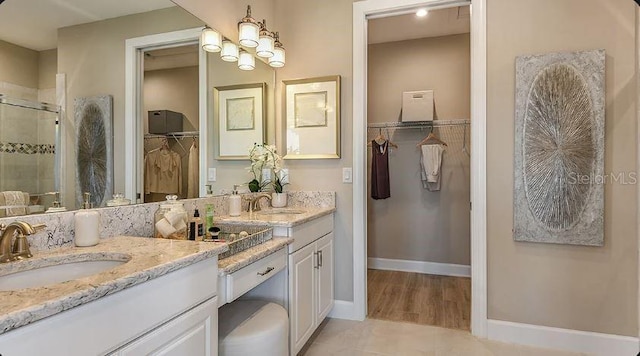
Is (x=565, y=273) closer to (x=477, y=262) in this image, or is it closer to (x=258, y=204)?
(x=477, y=262)

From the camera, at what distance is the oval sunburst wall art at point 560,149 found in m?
2.18

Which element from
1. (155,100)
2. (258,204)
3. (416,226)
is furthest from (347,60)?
(416,226)

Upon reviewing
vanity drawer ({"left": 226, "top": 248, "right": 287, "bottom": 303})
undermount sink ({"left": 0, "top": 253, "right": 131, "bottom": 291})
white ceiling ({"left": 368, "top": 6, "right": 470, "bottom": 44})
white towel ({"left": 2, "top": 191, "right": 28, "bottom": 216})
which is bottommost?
vanity drawer ({"left": 226, "top": 248, "right": 287, "bottom": 303})

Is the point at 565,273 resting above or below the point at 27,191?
below

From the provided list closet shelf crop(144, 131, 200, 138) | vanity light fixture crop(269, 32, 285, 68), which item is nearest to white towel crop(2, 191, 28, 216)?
closet shelf crop(144, 131, 200, 138)

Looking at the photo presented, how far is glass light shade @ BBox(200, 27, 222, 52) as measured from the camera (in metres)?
2.10

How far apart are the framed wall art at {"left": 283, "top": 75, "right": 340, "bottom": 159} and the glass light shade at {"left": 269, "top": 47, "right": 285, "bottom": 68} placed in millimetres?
166

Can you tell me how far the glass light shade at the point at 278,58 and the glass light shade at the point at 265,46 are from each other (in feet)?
0.36

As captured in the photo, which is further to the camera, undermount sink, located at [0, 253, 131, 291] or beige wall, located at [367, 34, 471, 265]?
beige wall, located at [367, 34, 471, 265]

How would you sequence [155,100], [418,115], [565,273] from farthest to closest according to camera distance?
[418,115]
[565,273]
[155,100]

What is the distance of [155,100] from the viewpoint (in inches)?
69.6

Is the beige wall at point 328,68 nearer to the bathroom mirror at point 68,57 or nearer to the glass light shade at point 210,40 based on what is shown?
the glass light shade at point 210,40

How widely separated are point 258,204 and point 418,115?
216 centimetres

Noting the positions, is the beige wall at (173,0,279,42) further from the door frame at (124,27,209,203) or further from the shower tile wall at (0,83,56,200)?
the shower tile wall at (0,83,56,200)
